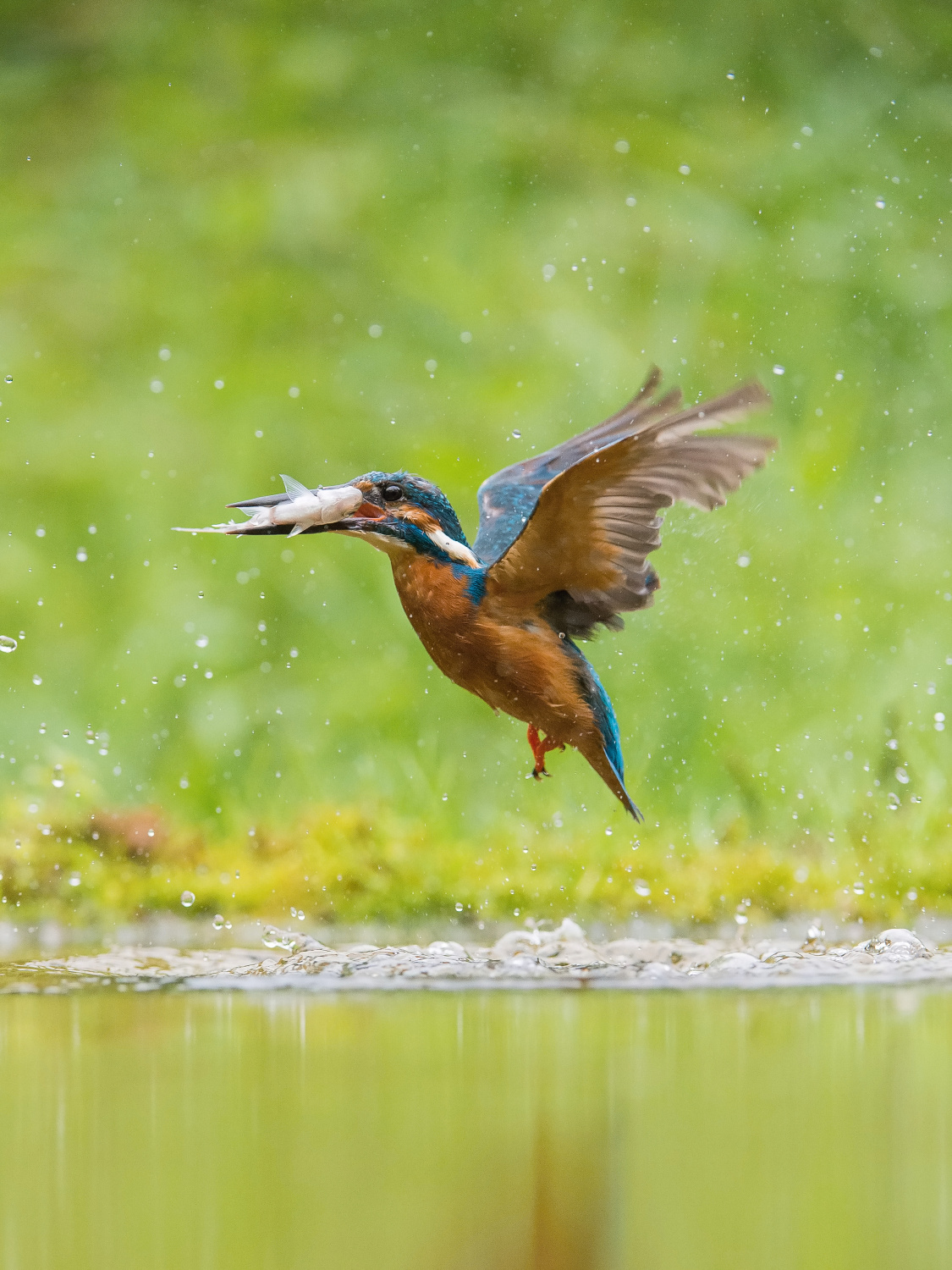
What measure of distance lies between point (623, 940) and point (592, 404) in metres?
1.94

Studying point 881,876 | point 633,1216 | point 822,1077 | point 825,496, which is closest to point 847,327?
point 825,496

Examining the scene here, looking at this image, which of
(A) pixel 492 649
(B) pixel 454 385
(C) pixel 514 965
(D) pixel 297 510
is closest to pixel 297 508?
(D) pixel 297 510

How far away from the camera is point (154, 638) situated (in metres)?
4.50

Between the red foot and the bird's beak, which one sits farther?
the red foot

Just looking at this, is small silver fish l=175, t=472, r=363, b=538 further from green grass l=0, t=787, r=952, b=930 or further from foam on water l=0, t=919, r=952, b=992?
green grass l=0, t=787, r=952, b=930

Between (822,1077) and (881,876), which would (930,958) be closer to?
(881,876)

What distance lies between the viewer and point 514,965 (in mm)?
3045

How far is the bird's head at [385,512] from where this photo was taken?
2195mm

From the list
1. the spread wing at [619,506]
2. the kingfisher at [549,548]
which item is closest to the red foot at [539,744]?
the kingfisher at [549,548]

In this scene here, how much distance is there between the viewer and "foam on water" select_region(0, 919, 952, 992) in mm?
2783

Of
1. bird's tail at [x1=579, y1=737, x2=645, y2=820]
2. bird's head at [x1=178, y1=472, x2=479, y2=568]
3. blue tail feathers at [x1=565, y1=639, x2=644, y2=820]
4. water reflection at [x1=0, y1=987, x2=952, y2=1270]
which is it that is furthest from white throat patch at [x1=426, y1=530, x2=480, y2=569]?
water reflection at [x1=0, y1=987, x2=952, y2=1270]

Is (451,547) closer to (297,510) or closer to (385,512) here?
(385,512)

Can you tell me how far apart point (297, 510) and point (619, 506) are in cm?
46

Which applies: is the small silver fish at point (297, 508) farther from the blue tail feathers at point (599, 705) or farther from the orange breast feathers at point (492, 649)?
the blue tail feathers at point (599, 705)
